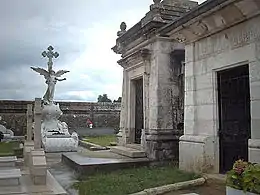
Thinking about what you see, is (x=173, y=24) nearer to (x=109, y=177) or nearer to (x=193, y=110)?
(x=193, y=110)

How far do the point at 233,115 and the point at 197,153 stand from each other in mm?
1278

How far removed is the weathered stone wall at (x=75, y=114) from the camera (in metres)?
23.8

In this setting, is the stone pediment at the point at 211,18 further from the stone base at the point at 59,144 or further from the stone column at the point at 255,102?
the stone base at the point at 59,144

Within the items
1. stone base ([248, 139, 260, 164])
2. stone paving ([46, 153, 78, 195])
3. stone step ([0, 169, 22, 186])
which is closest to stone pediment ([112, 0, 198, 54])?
stone paving ([46, 153, 78, 195])

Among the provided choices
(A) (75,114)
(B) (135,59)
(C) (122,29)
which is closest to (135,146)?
(B) (135,59)

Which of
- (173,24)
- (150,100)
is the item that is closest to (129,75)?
(150,100)

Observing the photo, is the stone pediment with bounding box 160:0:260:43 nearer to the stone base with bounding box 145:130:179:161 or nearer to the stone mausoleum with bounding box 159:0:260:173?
the stone mausoleum with bounding box 159:0:260:173

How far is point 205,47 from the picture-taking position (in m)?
7.61

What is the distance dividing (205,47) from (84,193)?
4.08 m

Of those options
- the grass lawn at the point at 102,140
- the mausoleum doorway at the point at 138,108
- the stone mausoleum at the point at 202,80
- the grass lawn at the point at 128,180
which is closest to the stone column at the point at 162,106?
the stone mausoleum at the point at 202,80

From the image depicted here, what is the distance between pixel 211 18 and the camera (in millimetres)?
6867

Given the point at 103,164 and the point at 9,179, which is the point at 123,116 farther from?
the point at 9,179

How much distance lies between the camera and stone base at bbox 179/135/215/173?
7.12 m

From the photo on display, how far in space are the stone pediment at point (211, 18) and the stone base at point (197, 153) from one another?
2315 millimetres
